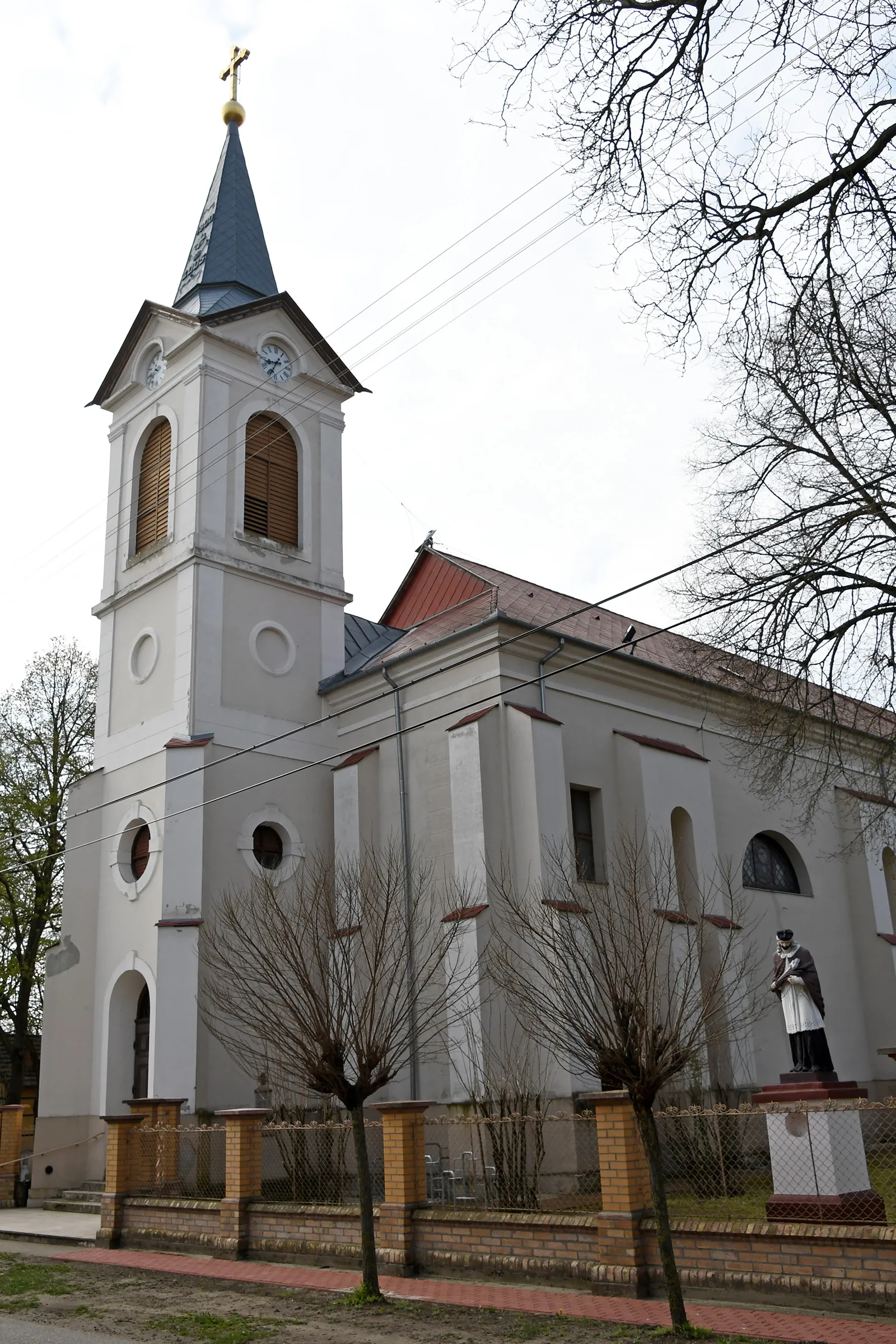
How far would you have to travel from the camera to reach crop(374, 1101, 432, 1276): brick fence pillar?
11.3 m

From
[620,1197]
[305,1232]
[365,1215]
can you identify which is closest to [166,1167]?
[305,1232]

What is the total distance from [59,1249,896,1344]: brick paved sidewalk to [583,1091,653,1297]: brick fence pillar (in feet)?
0.55

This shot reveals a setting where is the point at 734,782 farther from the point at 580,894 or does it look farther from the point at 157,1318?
the point at 157,1318

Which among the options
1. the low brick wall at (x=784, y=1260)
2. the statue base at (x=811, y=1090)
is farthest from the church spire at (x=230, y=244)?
the low brick wall at (x=784, y=1260)

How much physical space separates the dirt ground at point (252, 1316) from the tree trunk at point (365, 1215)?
0.25 metres

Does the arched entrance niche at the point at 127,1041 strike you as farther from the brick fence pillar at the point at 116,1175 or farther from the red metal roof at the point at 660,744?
the red metal roof at the point at 660,744

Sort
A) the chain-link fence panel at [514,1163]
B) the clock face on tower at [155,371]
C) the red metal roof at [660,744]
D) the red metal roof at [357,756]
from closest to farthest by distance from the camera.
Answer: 1. the chain-link fence panel at [514,1163]
2. the red metal roof at [660,744]
3. the red metal roof at [357,756]
4. the clock face on tower at [155,371]

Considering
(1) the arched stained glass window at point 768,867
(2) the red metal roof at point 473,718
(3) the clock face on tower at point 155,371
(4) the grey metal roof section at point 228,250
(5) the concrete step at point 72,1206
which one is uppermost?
(4) the grey metal roof section at point 228,250

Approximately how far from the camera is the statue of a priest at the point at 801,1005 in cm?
1108

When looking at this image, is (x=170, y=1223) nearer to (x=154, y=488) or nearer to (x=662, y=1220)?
(x=662, y=1220)

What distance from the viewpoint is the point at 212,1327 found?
30.3 ft

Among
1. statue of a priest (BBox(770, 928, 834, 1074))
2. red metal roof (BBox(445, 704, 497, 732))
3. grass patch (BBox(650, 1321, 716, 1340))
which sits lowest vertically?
grass patch (BBox(650, 1321, 716, 1340))

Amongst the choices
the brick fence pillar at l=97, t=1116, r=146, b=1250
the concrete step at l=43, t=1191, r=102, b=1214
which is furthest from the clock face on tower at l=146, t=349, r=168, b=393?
the concrete step at l=43, t=1191, r=102, b=1214

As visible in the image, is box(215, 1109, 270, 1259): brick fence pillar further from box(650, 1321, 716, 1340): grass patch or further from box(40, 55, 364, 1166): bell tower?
box(650, 1321, 716, 1340): grass patch
